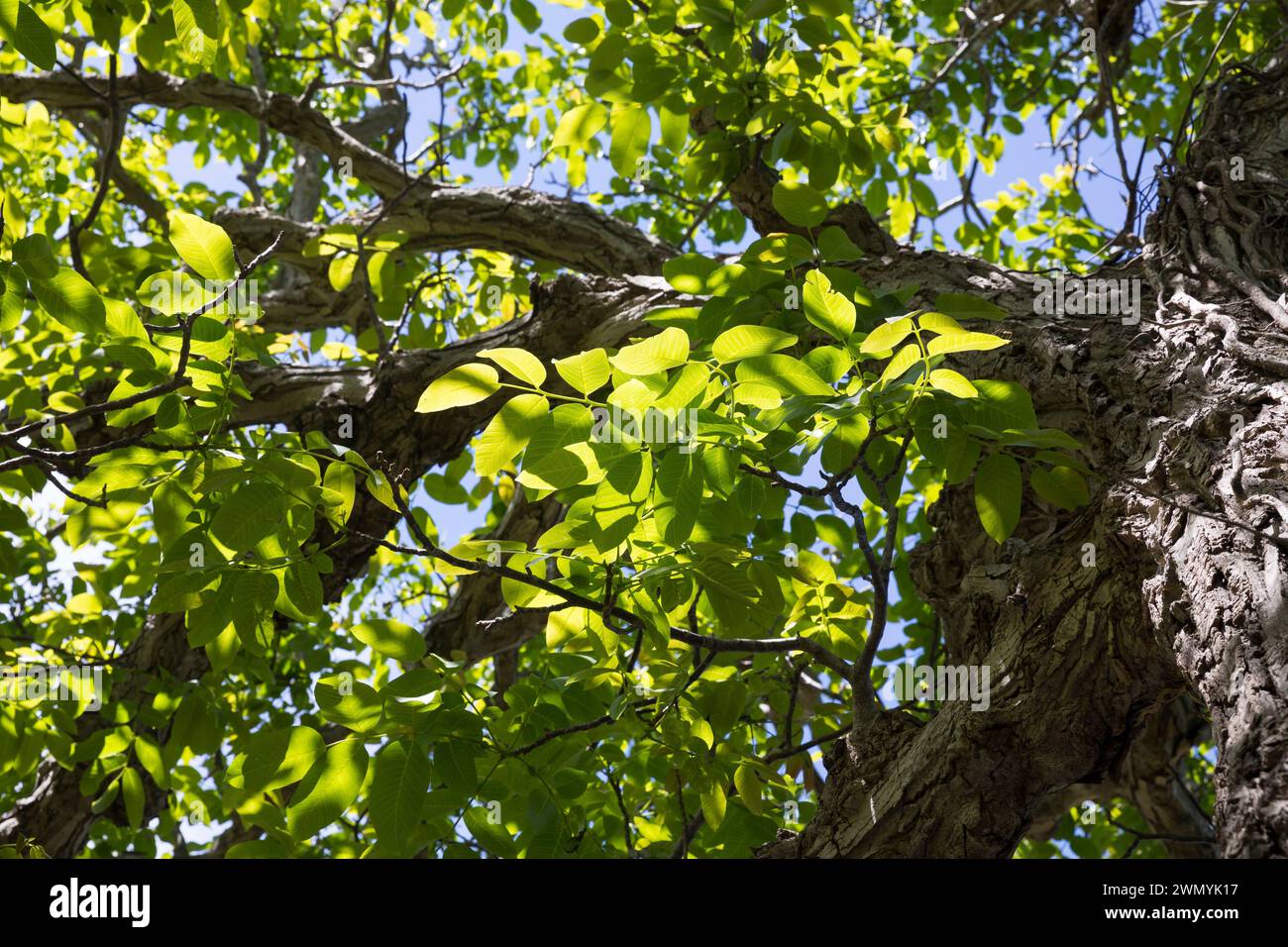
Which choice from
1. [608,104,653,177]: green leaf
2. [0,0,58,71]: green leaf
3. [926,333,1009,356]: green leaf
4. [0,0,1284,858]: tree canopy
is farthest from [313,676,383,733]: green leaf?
[608,104,653,177]: green leaf

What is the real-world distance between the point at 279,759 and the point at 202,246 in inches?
37.4

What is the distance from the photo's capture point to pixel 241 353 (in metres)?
2.25

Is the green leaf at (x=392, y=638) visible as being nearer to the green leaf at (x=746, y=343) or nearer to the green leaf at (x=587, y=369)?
the green leaf at (x=587, y=369)

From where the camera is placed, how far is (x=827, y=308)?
1707 millimetres

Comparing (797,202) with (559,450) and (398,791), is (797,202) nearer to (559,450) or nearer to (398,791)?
(559,450)

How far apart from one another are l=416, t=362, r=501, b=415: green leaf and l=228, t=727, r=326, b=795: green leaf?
618mm

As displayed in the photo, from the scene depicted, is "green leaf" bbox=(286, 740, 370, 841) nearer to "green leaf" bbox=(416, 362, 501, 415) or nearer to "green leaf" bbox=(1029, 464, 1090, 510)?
"green leaf" bbox=(416, 362, 501, 415)

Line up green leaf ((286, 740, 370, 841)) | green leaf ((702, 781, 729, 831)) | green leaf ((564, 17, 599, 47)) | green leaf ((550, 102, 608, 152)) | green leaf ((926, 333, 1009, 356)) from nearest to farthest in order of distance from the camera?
green leaf ((926, 333, 1009, 356)), green leaf ((286, 740, 370, 841)), green leaf ((702, 781, 729, 831)), green leaf ((564, 17, 599, 47)), green leaf ((550, 102, 608, 152))

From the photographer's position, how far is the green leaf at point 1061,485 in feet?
6.56

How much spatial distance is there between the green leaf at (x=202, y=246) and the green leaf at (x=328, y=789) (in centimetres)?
91

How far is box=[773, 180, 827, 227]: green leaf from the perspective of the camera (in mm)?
2359

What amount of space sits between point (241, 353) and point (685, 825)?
1614mm

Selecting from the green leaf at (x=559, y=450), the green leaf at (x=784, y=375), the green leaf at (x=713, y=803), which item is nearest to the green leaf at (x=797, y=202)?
the green leaf at (x=784, y=375)
